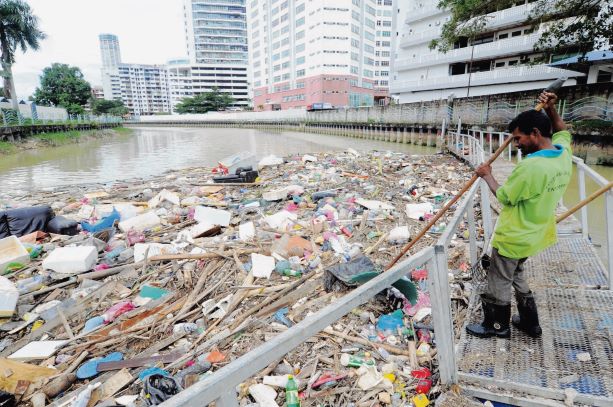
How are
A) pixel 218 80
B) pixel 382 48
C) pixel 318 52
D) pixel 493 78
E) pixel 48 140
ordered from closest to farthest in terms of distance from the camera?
pixel 48 140, pixel 493 78, pixel 318 52, pixel 382 48, pixel 218 80

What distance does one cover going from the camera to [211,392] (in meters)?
0.95

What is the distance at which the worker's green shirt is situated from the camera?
6.61 ft

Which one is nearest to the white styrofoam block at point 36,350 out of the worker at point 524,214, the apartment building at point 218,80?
the worker at point 524,214

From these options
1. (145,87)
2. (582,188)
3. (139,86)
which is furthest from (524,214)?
(139,86)

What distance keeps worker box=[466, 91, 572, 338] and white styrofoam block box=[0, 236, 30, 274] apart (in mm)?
5701

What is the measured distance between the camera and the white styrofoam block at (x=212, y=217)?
611 centimetres

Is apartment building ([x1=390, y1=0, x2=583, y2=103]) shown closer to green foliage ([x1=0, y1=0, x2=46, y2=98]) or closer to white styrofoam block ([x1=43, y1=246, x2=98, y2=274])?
white styrofoam block ([x1=43, y1=246, x2=98, y2=274])

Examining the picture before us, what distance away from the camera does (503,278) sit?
2.26m

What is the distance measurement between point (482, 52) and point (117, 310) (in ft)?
115

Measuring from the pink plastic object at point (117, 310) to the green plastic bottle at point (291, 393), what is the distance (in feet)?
7.18

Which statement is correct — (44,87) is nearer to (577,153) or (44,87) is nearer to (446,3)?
(446,3)

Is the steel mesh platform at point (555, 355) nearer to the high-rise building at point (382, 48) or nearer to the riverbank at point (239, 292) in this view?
the riverbank at point (239, 292)

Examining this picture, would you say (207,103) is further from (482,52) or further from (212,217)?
(212,217)

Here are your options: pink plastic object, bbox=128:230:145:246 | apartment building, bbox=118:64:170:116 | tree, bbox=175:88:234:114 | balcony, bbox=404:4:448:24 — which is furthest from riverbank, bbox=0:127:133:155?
apartment building, bbox=118:64:170:116
